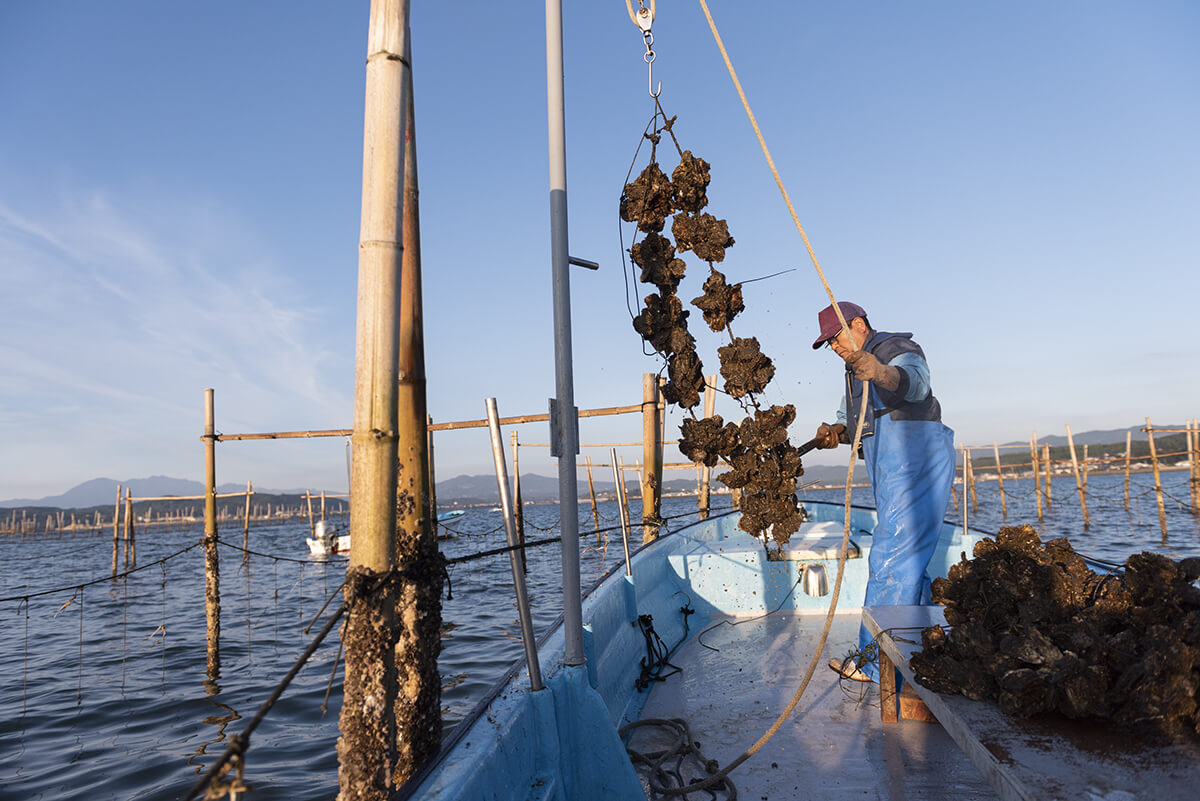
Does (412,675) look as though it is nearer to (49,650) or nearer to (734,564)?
(734,564)

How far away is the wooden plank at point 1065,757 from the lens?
63.2 inches

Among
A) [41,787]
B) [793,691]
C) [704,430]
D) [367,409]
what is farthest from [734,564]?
[41,787]

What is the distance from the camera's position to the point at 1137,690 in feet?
5.95

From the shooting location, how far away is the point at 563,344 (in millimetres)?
2752

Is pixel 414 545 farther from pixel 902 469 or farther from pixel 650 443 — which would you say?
pixel 650 443

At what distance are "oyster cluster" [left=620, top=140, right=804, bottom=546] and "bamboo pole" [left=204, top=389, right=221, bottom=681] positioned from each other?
323 inches

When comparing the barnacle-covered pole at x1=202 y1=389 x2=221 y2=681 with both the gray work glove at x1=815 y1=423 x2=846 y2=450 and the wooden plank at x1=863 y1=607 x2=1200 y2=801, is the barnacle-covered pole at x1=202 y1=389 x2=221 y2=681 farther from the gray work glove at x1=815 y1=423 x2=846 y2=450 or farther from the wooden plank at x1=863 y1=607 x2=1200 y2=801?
the wooden plank at x1=863 y1=607 x2=1200 y2=801

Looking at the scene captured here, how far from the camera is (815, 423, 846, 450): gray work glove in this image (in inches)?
170

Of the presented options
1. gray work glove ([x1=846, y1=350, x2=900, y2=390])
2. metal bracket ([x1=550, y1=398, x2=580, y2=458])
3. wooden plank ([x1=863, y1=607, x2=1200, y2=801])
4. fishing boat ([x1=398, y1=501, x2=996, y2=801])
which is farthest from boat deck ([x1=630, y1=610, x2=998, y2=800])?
gray work glove ([x1=846, y1=350, x2=900, y2=390])

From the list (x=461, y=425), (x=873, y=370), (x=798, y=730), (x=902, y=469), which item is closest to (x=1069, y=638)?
(x=873, y=370)

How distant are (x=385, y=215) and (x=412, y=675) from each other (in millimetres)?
1497

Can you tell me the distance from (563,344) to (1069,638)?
209 centimetres

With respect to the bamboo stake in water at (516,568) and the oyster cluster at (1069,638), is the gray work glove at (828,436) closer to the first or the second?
the oyster cluster at (1069,638)

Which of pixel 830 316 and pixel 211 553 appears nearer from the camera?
pixel 830 316
